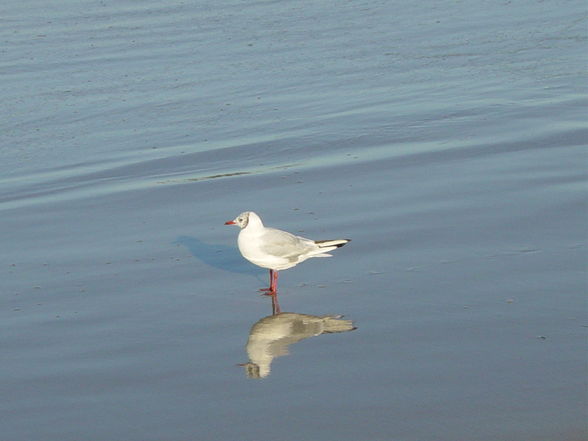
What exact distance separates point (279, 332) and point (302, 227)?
248cm

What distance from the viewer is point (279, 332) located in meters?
8.00

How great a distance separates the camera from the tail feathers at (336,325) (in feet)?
25.8

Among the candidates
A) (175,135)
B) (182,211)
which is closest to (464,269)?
(182,211)

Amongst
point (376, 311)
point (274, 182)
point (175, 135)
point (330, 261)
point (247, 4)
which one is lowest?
point (376, 311)

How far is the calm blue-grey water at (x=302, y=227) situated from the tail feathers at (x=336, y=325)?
14cm

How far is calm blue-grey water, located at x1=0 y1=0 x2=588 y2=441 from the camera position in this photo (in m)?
6.59

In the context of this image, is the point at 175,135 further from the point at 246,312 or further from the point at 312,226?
the point at 246,312

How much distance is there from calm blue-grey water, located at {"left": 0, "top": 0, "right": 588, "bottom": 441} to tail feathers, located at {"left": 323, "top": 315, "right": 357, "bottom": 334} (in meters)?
0.14

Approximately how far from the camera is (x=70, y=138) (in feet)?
46.8

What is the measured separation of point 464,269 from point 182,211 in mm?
3520

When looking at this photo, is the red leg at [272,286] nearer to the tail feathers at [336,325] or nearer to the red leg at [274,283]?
the red leg at [274,283]

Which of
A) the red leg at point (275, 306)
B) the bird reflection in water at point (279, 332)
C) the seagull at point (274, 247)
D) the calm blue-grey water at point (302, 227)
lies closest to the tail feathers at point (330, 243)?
the seagull at point (274, 247)

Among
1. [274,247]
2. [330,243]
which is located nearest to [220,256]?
[274,247]

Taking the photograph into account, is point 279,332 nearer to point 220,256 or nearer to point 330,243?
point 330,243
